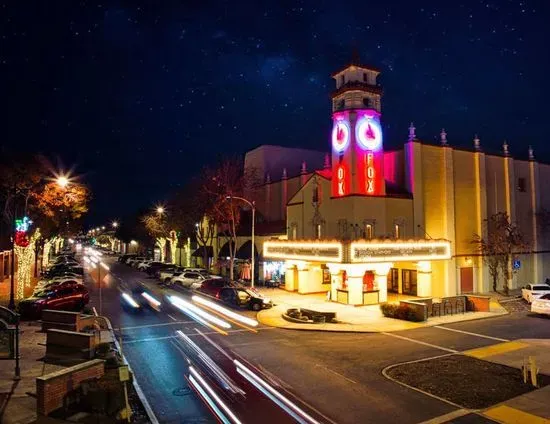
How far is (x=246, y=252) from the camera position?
4972 centimetres

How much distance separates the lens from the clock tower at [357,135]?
34000mm

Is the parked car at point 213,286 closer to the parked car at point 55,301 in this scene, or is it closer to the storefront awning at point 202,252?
the parked car at point 55,301

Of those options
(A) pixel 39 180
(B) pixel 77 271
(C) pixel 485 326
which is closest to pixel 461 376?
(C) pixel 485 326

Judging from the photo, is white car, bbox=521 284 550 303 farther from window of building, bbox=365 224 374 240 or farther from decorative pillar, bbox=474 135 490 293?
window of building, bbox=365 224 374 240

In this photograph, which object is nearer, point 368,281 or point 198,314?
point 198,314

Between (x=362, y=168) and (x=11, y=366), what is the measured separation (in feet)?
84.6

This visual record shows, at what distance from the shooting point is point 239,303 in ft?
101

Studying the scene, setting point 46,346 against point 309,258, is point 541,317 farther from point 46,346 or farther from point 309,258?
point 46,346

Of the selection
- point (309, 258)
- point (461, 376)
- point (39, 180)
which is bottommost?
point (461, 376)

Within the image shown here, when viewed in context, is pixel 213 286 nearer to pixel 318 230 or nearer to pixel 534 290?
pixel 318 230

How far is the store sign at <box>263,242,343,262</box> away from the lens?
31828mm

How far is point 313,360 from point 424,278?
20.9m

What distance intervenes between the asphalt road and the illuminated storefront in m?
7.51

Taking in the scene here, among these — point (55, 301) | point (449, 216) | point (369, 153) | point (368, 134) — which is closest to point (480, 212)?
point (449, 216)
